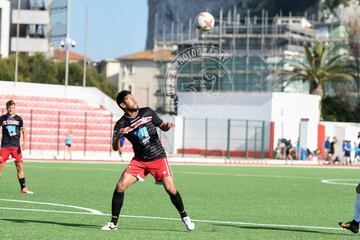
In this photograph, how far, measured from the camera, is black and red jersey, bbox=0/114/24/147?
2183 cm

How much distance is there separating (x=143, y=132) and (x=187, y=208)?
4.98 m

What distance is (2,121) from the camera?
2166 cm

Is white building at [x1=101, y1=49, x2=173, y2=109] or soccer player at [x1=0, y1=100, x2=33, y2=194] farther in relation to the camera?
white building at [x1=101, y1=49, x2=173, y2=109]

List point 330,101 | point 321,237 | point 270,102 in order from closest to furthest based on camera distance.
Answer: point 321,237
point 270,102
point 330,101

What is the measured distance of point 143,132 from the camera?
1383cm

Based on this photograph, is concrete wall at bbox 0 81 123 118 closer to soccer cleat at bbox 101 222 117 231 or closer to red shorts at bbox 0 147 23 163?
red shorts at bbox 0 147 23 163

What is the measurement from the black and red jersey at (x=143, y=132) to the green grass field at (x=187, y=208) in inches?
45.4

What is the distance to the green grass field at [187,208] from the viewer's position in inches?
534

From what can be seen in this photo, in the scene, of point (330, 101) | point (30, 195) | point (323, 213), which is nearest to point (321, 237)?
point (323, 213)

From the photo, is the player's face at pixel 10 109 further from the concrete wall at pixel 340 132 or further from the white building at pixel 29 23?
the white building at pixel 29 23

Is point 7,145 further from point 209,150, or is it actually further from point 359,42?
point 359,42

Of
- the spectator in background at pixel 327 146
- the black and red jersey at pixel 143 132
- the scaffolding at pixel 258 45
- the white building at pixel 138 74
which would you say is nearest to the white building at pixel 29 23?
the scaffolding at pixel 258 45

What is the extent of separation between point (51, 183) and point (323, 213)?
10.4 meters

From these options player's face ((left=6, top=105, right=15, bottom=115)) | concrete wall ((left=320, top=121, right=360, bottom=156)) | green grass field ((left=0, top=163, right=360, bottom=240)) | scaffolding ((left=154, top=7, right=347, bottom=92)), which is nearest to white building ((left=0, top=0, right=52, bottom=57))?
scaffolding ((left=154, top=7, right=347, bottom=92))
